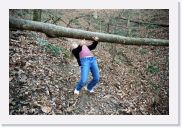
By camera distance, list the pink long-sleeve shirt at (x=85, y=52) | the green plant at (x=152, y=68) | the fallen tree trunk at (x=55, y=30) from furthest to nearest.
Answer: the green plant at (x=152, y=68)
the pink long-sleeve shirt at (x=85, y=52)
the fallen tree trunk at (x=55, y=30)

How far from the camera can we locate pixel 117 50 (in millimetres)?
6965

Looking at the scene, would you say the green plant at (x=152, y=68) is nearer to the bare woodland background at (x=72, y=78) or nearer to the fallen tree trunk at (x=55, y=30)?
the bare woodland background at (x=72, y=78)

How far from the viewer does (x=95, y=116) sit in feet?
13.5

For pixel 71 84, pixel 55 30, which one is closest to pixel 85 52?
Result: pixel 71 84

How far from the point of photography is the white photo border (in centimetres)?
393

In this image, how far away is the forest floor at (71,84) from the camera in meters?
4.12

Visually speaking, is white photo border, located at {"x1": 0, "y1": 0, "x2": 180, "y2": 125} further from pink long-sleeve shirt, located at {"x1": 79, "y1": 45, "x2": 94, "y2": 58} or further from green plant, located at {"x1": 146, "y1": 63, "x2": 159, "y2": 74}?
green plant, located at {"x1": 146, "y1": 63, "x2": 159, "y2": 74}

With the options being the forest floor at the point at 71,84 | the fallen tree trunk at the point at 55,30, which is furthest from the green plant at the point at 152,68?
the fallen tree trunk at the point at 55,30

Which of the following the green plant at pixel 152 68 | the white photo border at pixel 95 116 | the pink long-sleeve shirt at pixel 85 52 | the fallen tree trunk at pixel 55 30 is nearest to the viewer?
the fallen tree trunk at pixel 55 30

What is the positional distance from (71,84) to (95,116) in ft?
2.83

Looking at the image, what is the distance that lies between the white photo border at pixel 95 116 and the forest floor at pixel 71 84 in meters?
0.11

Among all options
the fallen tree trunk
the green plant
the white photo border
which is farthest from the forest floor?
the fallen tree trunk

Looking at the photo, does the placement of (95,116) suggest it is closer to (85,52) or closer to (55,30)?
(85,52)
